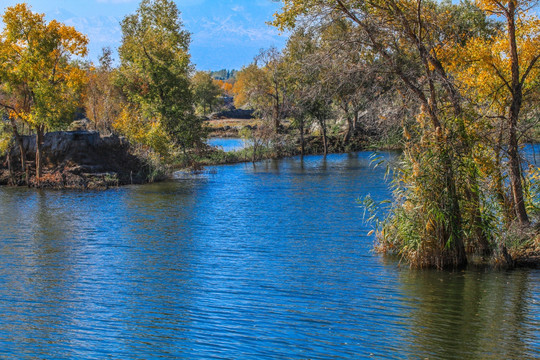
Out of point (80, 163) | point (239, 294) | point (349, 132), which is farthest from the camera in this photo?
point (349, 132)

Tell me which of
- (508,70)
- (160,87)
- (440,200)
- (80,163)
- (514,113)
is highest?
(160,87)

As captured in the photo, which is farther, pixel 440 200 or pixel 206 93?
pixel 206 93

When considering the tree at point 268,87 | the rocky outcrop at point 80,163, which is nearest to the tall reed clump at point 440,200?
the rocky outcrop at point 80,163

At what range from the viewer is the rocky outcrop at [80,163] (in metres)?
41.0

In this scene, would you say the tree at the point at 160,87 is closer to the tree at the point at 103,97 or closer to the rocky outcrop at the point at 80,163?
the rocky outcrop at the point at 80,163

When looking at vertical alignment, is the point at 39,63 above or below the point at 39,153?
above

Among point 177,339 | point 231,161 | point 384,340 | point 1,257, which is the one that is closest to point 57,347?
point 177,339

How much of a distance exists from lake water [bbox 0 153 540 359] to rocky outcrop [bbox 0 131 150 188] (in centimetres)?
1197

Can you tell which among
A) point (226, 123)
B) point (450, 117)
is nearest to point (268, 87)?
point (226, 123)

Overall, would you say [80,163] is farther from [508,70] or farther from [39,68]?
[508,70]

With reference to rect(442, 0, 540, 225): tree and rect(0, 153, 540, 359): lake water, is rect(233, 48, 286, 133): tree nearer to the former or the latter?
rect(0, 153, 540, 359): lake water

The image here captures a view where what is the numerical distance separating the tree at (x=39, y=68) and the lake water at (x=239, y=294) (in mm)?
13124

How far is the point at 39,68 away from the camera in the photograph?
3972cm

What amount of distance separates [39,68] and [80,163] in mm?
7479
